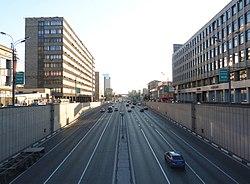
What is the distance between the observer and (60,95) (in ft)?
349

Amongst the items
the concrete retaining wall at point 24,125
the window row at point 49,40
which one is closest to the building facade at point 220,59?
the concrete retaining wall at point 24,125

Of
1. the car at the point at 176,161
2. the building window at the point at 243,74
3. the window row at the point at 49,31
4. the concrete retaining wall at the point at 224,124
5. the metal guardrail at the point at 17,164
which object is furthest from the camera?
the window row at the point at 49,31

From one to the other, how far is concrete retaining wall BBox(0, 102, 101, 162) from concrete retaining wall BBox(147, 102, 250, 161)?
25.6 metres

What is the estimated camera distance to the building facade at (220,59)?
55.6 meters

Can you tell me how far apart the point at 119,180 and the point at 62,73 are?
293 feet

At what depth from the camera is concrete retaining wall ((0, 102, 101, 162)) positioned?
1113 inches

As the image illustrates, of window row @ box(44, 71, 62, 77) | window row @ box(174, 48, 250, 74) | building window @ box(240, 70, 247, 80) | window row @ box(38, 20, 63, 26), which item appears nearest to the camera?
window row @ box(174, 48, 250, 74)

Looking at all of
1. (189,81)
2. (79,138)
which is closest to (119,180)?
(79,138)

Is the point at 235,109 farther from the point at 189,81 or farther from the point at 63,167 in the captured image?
the point at 189,81

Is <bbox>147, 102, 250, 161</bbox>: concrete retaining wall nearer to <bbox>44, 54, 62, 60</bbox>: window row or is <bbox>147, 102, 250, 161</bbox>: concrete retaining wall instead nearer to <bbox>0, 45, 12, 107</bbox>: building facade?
<bbox>0, 45, 12, 107</bbox>: building facade

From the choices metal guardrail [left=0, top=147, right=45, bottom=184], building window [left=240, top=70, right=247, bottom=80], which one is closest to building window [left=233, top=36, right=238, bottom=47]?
building window [left=240, top=70, right=247, bottom=80]

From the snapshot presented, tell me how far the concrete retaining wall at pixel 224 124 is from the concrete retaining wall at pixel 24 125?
25591mm

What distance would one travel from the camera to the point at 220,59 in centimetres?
7056

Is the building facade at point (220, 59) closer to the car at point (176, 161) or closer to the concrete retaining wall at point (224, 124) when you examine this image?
the concrete retaining wall at point (224, 124)
